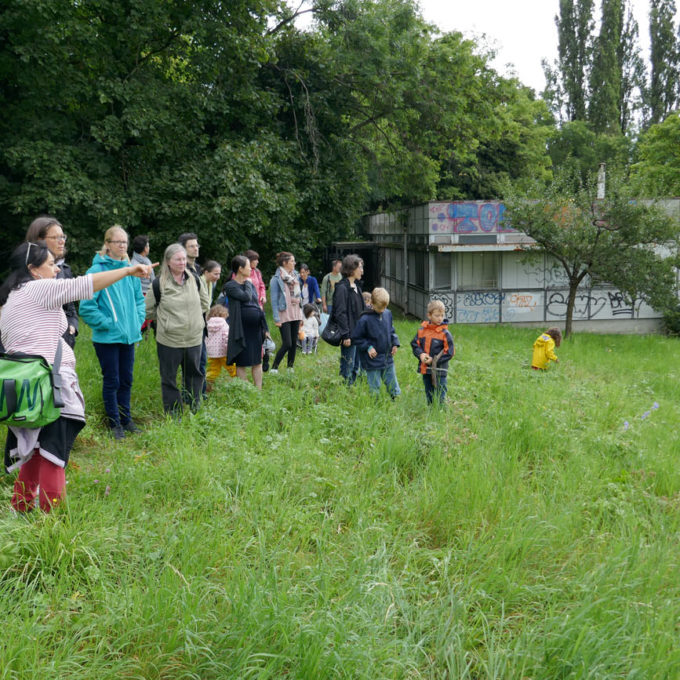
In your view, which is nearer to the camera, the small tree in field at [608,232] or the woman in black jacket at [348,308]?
the woman in black jacket at [348,308]

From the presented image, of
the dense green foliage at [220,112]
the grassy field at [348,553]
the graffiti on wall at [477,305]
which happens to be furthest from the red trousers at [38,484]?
the graffiti on wall at [477,305]

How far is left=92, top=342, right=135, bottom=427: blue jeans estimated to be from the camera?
6.18m

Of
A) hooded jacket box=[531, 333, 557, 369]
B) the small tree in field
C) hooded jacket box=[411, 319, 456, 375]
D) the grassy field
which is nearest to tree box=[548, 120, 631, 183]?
the small tree in field

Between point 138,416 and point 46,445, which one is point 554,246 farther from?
point 46,445

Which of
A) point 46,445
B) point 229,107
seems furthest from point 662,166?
point 46,445

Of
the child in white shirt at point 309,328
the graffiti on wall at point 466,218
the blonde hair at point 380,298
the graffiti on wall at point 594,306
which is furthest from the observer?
the graffiti on wall at point 594,306

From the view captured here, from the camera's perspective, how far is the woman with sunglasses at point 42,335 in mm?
3799

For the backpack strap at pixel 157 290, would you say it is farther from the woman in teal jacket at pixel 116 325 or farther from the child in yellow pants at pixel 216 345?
the child in yellow pants at pixel 216 345

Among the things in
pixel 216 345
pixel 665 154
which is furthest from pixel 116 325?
pixel 665 154

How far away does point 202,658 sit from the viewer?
2900mm

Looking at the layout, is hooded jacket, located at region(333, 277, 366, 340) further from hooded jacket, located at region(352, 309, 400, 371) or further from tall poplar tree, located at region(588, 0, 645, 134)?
tall poplar tree, located at region(588, 0, 645, 134)

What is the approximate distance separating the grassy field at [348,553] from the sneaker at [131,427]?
1.13 feet

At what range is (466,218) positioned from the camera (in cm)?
2173

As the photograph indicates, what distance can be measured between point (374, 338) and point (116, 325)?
2949 mm
